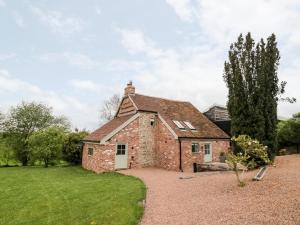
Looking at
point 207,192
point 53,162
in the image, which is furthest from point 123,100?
point 207,192

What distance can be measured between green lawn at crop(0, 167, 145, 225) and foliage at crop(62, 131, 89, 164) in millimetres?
11940

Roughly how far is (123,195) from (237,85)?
522 inches

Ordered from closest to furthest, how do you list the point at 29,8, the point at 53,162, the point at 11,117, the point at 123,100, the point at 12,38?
the point at 29,8, the point at 12,38, the point at 123,100, the point at 53,162, the point at 11,117

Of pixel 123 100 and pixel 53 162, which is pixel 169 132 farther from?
pixel 53 162

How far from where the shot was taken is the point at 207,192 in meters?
11.1

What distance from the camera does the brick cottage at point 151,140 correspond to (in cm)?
2039

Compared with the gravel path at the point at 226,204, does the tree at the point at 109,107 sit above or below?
above

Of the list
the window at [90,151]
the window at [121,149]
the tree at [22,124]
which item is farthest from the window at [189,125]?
the tree at [22,124]

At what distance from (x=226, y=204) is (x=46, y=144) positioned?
21.8 metres

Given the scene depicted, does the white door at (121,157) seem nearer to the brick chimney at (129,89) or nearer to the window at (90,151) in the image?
the window at (90,151)

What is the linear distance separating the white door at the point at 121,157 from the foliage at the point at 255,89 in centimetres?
967

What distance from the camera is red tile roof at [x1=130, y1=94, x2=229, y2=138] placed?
22.3 meters

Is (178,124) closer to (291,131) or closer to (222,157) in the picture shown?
(222,157)

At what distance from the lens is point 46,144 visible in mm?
25391
